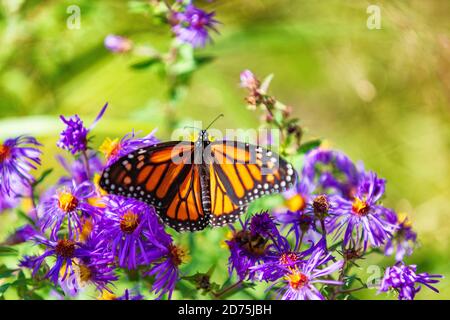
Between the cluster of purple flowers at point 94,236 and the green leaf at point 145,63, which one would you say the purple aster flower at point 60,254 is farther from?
the green leaf at point 145,63

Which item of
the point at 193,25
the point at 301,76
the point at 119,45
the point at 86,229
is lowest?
the point at 86,229

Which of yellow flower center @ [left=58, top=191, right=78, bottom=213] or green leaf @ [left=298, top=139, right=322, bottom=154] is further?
green leaf @ [left=298, top=139, right=322, bottom=154]

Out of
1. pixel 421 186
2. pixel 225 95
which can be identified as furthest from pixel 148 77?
pixel 421 186

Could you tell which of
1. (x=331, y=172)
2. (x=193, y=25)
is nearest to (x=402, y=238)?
(x=331, y=172)

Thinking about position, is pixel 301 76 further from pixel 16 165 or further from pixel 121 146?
pixel 16 165

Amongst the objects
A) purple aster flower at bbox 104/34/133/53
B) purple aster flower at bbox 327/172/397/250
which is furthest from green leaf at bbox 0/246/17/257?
purple aster flower at bbox 104/34/133/53

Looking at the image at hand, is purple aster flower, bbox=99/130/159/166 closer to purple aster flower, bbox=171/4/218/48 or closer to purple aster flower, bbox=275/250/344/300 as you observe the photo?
purple aster flower, bbox=171/4/218/48
